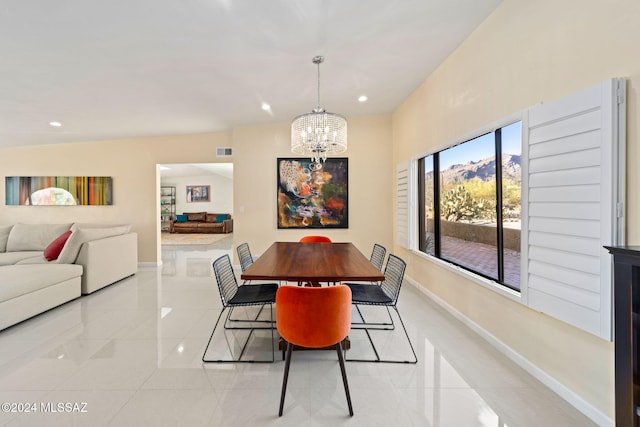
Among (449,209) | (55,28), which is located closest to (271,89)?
(55,28)

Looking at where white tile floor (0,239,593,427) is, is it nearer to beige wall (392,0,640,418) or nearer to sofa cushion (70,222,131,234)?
beige wall (392,0,640,418)

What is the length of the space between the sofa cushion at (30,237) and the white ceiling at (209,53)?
1.68m

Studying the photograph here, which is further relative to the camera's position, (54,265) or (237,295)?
(54,265)

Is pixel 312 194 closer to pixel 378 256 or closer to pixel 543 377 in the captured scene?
pixel 378 256

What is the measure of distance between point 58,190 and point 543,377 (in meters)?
7.87

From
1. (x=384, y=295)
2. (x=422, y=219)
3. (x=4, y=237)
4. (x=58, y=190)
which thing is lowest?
(x=384, y=295)

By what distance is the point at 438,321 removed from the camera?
290 centimetres

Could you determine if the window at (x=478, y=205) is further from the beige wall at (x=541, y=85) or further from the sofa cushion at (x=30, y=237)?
the sofa cushion at (x=30, y=237)

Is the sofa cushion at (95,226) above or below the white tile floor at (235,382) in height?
above

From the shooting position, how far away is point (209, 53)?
262cm

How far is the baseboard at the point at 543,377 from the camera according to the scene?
5.10ft

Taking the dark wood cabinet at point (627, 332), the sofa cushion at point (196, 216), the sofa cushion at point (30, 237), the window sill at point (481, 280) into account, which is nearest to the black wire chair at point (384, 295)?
the window sill at point (481, 280)

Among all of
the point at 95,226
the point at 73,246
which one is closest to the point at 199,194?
the point at 95,226

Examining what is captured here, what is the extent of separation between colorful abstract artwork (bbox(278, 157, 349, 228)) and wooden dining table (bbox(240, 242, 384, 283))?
1.77m
